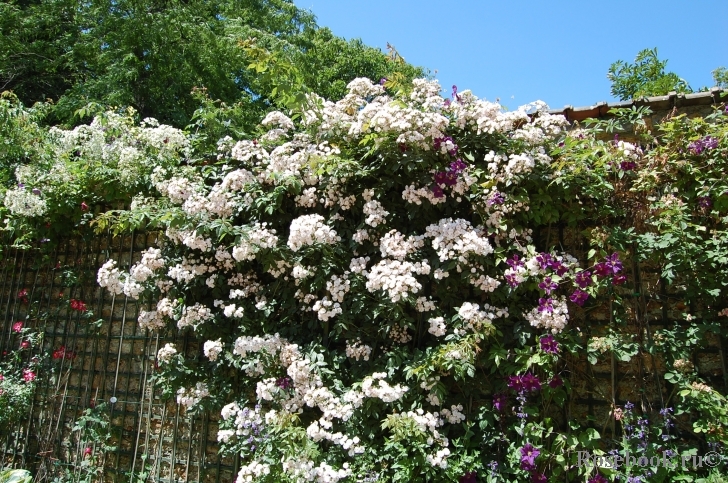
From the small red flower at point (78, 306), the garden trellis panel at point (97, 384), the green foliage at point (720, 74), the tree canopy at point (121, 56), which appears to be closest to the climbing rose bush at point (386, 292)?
the garden trellis panel at point (97, 384)

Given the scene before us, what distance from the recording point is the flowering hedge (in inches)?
100

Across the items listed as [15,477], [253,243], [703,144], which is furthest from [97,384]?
[703,144]

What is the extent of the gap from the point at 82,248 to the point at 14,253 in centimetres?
89

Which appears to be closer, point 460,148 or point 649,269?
point 649,269

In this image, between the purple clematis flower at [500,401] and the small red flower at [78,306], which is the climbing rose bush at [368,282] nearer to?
the purple clematis flower at [500,401]

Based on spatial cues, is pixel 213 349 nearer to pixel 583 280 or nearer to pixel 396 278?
pixel 396 278

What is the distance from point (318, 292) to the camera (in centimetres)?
313

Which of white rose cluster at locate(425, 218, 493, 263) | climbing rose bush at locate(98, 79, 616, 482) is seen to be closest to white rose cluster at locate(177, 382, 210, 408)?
climbing rose bush at locate(98, 79, 616, 482)

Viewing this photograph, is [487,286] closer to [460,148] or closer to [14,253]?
[460,148]

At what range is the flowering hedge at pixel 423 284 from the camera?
255 cm

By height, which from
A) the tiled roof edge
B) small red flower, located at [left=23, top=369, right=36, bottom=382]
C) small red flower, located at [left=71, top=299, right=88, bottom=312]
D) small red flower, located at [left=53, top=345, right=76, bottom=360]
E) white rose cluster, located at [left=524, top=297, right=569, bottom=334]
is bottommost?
small red flower, located at [left=23, top=369, right=36, bottom=382]

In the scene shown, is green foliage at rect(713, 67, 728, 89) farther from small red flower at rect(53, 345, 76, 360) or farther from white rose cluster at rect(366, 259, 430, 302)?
small red flower at rect(53, 345, 76, 360)

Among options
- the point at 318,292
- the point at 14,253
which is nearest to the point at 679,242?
the point at 318,292

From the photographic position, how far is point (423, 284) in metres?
2.90
